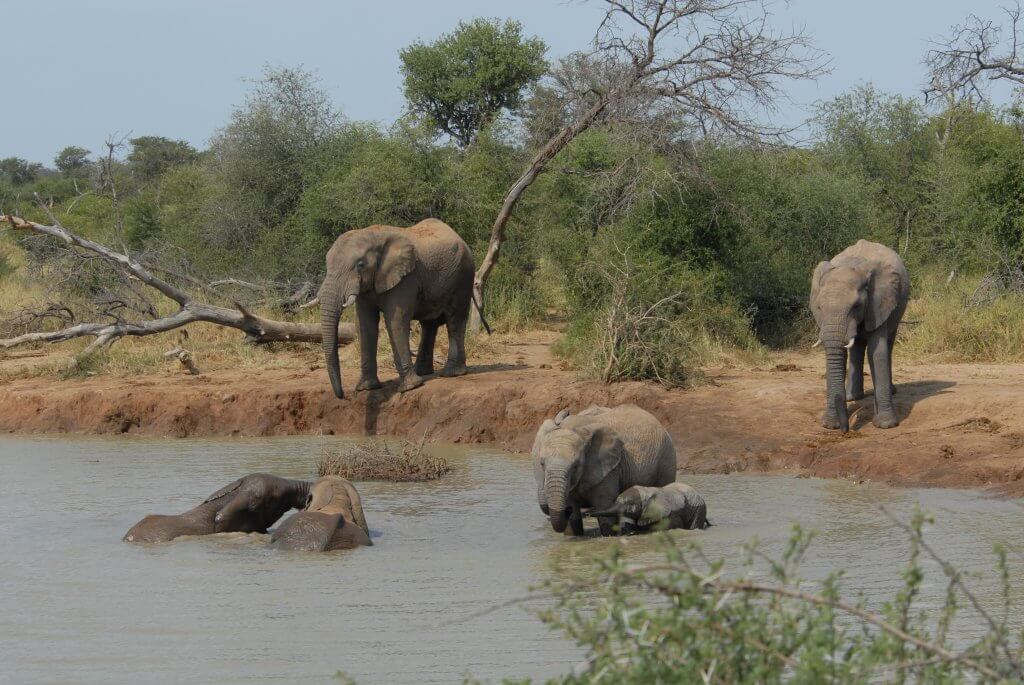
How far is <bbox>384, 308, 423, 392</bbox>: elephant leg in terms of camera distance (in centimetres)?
1523

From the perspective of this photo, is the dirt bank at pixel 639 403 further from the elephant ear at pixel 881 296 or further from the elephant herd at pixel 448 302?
the elephant ear at pixel 881 296

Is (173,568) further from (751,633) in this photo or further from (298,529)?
(751,633)

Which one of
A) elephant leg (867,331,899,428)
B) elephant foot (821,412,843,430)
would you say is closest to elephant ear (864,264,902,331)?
elephant leg (867,331,899,428)

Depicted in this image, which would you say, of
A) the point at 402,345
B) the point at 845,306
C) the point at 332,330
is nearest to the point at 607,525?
the point at 845,306

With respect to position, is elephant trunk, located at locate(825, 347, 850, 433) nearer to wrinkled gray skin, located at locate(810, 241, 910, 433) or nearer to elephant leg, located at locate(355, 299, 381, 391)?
wrinkled gray skin, located at locate(810, 241, 910, 433)

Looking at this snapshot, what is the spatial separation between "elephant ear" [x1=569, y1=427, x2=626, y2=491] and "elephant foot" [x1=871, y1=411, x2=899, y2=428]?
13.7 feet

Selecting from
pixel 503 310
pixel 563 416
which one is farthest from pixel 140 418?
pixel 563 416

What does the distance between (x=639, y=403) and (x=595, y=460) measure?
4.71 metres

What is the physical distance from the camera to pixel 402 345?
1523cm

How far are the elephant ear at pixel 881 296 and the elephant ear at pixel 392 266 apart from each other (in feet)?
16.7

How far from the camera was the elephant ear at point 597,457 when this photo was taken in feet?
29.9

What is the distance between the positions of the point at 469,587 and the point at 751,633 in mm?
4231

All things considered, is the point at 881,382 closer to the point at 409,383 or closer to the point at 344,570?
the point at 409,383

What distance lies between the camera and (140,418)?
15391 millimetres
